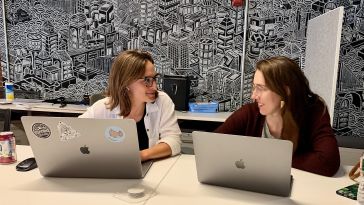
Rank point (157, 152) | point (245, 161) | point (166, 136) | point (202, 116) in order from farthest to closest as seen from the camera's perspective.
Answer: point (202, 116) → point (166, 136) → point (157, 152) → point (245, 161)

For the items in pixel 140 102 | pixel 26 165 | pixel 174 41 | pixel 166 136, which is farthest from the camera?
pixel 174 41

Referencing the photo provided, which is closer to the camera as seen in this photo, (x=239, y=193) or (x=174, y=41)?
(x=239, y=193)

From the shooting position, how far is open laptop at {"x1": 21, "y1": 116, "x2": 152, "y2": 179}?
3.96ft

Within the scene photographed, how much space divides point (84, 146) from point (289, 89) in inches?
39.1

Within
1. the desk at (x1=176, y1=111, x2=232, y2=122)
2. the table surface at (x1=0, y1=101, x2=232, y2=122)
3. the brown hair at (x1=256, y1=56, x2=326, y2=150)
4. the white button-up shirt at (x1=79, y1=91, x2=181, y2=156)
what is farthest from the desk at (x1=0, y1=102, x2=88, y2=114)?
the brown hair at (x1=256, y1=56, x2=326, y2=150)

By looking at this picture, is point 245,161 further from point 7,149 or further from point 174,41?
point 174,41

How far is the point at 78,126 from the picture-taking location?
3.97 ft

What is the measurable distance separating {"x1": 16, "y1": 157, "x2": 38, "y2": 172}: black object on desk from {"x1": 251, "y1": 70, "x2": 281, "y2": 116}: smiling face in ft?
3.58

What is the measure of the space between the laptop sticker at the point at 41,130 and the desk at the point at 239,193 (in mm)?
463

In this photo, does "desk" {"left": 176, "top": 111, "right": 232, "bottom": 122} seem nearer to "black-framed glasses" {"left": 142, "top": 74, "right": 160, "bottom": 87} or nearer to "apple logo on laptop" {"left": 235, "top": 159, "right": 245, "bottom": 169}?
"black-framed glasses" {"left": 142, "top": 74, "right": 160, "bottom": 87}

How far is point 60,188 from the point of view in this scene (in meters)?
1.26

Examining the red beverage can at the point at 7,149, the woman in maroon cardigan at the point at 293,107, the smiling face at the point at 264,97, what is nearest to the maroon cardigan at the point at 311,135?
the woman in maroon cardigan at the point at 293,107

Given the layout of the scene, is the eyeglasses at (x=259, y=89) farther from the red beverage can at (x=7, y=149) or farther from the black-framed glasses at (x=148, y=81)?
the red beverage can at (x=7, y=149)

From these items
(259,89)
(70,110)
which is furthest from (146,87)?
(70,110)
